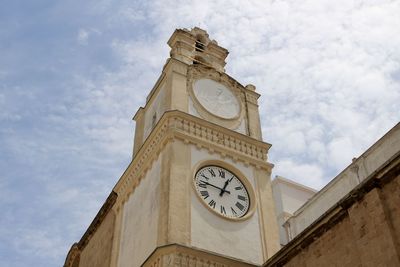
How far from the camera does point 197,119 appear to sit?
20250 millimetres

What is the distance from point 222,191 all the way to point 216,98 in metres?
4.70

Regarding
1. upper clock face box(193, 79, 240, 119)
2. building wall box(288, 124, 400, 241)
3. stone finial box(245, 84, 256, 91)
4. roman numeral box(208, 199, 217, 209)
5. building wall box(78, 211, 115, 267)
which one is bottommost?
roman numeral box(208, 199, 217, 209)

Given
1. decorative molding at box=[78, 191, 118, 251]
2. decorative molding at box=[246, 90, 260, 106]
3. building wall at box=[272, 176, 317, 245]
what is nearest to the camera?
decorative molding at box=[78, 191, 118, 251]

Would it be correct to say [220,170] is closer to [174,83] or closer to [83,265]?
[174,83]

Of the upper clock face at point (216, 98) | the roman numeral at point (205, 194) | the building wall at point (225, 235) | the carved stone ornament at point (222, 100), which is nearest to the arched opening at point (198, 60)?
the carved stone ornament at point (222, 100)

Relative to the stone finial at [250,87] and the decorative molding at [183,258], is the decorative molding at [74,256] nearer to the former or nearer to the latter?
the decorative molding at [183,258]

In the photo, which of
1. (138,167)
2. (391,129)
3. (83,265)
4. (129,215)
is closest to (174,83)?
(138,167)

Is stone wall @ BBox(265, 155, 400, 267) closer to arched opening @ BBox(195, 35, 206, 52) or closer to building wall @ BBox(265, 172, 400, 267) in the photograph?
building wall @ BBox(265, 172, 400, 267)

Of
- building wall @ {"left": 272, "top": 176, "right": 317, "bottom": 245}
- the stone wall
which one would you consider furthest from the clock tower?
building wall @ {"left": 272, "top": 176, "right": 317, "bottom": 245}

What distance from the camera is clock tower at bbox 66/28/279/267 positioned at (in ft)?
56.7

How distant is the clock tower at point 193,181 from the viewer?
56.7 feet

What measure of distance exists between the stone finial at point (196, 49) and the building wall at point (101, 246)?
7280 millimetres

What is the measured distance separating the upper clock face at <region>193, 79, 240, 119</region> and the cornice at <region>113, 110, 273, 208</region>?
4.18 feet

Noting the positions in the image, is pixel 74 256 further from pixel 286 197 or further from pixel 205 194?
pixel 286 197
